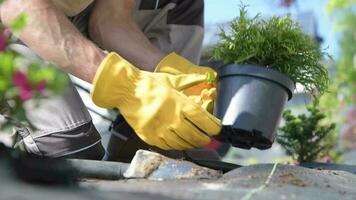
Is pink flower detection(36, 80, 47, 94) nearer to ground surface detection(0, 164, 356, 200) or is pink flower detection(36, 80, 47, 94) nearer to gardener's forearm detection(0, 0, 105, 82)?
ground surface detection(0, 164, 356, 200)

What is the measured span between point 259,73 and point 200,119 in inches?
7.4

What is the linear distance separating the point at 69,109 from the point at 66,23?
0.76 feet

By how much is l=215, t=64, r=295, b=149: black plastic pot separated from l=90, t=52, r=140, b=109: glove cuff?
0.24 m

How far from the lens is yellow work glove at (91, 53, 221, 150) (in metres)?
1.35

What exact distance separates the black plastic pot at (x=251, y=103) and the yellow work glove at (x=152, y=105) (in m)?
0.05

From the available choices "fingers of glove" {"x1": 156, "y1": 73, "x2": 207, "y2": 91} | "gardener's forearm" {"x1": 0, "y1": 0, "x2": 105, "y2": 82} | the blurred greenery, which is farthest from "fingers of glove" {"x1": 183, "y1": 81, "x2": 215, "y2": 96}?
the blurred greenery

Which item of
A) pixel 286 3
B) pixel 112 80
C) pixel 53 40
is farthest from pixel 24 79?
pixel 286 3

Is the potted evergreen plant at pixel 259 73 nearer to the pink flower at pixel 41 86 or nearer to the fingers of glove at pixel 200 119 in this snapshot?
the fingers of glove at pixel 200 119

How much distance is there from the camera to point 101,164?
1.31 m

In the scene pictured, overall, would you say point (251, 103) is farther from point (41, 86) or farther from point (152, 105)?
point (41, 86)

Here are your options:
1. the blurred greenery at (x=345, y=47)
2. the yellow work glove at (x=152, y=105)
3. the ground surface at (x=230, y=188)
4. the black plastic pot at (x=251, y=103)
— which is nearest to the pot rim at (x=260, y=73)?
the black plastic pot at (x=251, y=103)

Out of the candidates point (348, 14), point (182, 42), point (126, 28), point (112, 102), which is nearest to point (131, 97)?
point (112, 102)

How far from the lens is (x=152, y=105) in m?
1.36

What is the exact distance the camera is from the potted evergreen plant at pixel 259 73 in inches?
55.1
